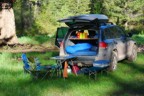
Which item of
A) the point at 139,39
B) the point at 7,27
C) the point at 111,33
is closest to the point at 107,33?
the point at 111,33

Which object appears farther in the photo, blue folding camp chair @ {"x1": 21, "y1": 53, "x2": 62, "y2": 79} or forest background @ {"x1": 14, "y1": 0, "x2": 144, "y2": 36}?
forest background @ {"x1": 14, "y1": 0, "x2": 144, "y2": 36}

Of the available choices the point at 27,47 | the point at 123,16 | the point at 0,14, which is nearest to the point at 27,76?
the point at 27,47

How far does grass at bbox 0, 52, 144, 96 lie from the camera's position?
10672 millimetres

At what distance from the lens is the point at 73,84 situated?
38.1 feet

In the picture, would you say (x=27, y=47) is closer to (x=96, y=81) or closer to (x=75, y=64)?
(x=75, y=64)

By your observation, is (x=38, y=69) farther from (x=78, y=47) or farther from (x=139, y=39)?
(x=139, y=39)

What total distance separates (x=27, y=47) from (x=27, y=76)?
34.5ft

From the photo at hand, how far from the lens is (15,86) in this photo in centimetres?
1113

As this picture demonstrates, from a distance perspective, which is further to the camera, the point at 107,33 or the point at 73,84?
the point at 107,33

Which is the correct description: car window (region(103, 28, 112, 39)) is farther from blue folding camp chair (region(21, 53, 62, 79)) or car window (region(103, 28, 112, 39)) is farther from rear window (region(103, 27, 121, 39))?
blue folding camp chair (region(21, 53, 62, 79))

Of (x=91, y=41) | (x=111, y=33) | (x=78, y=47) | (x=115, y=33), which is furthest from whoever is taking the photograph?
(x=115, y=33)

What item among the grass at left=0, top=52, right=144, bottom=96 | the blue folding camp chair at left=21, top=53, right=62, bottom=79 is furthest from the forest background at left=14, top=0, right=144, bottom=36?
the blue folding camp chair at left=21, top=53, right=62, bottom=79

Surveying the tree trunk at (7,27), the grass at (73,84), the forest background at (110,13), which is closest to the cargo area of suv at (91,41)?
the grass at (73,84)

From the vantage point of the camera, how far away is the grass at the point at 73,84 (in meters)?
10.7
